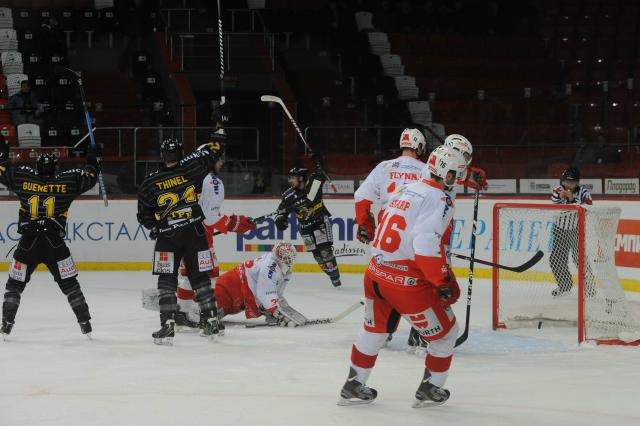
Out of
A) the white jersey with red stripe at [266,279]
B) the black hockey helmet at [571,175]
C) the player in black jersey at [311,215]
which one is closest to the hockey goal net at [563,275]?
the black hockey helmet at [571,175]

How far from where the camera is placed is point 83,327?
7473 mm

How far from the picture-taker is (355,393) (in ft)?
17.2

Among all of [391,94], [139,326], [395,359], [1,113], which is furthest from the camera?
[391,94]

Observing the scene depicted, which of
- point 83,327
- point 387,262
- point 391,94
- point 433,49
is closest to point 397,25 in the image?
point 433,49

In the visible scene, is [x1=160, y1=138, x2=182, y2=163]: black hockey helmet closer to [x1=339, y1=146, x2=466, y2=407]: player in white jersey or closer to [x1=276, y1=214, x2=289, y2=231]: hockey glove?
[x1=339, y1=146, x2=466, y2=407]: player in white jersey

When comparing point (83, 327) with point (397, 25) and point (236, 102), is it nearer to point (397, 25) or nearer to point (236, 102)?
point (236, 102)

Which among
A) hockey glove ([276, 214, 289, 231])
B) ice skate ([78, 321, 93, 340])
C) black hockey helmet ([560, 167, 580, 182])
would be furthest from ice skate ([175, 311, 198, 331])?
black hockey helmet ([560, 167, 580, 182])

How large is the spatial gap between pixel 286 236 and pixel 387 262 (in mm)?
7374

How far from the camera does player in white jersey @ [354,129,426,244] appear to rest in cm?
699

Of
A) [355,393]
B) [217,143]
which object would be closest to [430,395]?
[355,393]

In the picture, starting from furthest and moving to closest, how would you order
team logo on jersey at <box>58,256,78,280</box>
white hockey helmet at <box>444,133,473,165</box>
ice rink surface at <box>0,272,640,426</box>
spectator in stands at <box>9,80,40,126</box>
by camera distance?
spectator in stands at <box>9,80,40,126</box> < team logo on jersey at <box>58,256,78,280</box> < white hockey helmet at <box>444,133,473,165</box> < ice rink surface at <box>0,272,640,426</box>

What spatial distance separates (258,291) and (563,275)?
2392 mm

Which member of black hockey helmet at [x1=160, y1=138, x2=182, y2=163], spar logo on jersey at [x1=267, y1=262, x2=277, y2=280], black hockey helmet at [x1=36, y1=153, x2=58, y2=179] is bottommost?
spar logo on jersey at [x1=267, y1=262, x2=277, y2=280]

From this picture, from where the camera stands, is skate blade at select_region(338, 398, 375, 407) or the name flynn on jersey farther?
the name flynn on jersey
